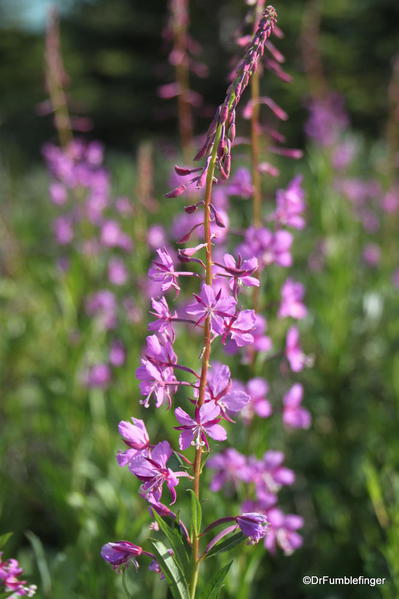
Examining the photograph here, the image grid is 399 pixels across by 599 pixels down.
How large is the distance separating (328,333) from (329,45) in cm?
1507

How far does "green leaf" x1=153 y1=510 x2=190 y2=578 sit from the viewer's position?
1.30 meters

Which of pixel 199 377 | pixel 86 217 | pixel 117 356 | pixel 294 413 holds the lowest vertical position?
pixel 117 356

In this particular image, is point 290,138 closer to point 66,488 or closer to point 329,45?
point 329,45

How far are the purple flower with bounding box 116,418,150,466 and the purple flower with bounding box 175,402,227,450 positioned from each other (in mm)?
105

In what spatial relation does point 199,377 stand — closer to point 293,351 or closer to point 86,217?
point 293,351

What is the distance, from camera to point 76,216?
372 centimetres

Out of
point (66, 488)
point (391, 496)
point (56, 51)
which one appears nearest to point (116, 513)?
point (66, 488)

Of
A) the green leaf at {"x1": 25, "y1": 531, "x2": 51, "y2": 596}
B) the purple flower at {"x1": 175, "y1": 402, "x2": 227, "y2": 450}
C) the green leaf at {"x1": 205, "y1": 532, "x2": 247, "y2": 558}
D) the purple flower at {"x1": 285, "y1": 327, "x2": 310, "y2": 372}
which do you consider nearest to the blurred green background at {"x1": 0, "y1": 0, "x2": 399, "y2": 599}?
the green leaf at {"x1": 25, "y1": 531, "x2": 51, "y2": 596}

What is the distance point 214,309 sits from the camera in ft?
4.07

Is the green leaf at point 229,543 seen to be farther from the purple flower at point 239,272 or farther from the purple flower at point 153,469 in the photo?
the purple flower at point 239,272

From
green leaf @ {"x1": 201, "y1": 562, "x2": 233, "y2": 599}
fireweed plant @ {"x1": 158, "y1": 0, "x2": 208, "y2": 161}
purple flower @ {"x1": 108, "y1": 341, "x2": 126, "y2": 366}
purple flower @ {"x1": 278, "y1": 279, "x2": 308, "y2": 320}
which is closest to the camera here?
green leaf @ {"x1": 201, "y1": 562, "x2": 233, "y2": 599}

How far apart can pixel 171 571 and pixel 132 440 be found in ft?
0.95

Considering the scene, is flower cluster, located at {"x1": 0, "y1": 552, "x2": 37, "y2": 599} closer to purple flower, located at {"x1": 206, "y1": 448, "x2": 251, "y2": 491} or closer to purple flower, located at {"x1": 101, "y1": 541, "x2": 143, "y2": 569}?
purple flower, located at {"x1": 101, "y1": 541, "x2": 143, "y2": 569}

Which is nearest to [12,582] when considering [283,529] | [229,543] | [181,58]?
[229,543]
